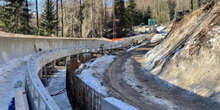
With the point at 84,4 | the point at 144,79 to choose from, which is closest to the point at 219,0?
the point at 144,79

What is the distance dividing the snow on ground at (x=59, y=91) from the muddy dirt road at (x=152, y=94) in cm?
279

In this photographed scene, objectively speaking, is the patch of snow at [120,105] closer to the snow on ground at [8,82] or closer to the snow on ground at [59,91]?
the snow on ground at [8,82]

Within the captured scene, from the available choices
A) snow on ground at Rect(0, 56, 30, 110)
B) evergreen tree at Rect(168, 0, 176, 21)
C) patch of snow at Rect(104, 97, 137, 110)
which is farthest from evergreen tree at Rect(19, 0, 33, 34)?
evergreen tree at Rect(168, 0, 176, 21)

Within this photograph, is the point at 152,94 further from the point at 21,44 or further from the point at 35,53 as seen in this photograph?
the point at 35,53

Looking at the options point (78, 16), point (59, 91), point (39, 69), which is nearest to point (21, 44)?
point (39, 69)

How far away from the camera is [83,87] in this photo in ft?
31.2

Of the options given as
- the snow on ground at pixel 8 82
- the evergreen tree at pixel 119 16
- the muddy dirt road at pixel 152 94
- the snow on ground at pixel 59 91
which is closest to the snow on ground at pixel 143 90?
the muddy dirt road at pixel 152 94

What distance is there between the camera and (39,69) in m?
12.3

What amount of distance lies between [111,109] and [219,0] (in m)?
17.0

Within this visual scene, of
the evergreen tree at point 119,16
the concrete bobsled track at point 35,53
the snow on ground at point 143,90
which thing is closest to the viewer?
the concrete bobsled track at point 35,53

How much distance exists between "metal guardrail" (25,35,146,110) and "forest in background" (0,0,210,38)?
1244cm

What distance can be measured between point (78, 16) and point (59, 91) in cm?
5660

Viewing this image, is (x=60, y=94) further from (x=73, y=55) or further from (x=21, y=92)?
(x=73, y=55)

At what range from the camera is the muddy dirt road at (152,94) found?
958 cm
